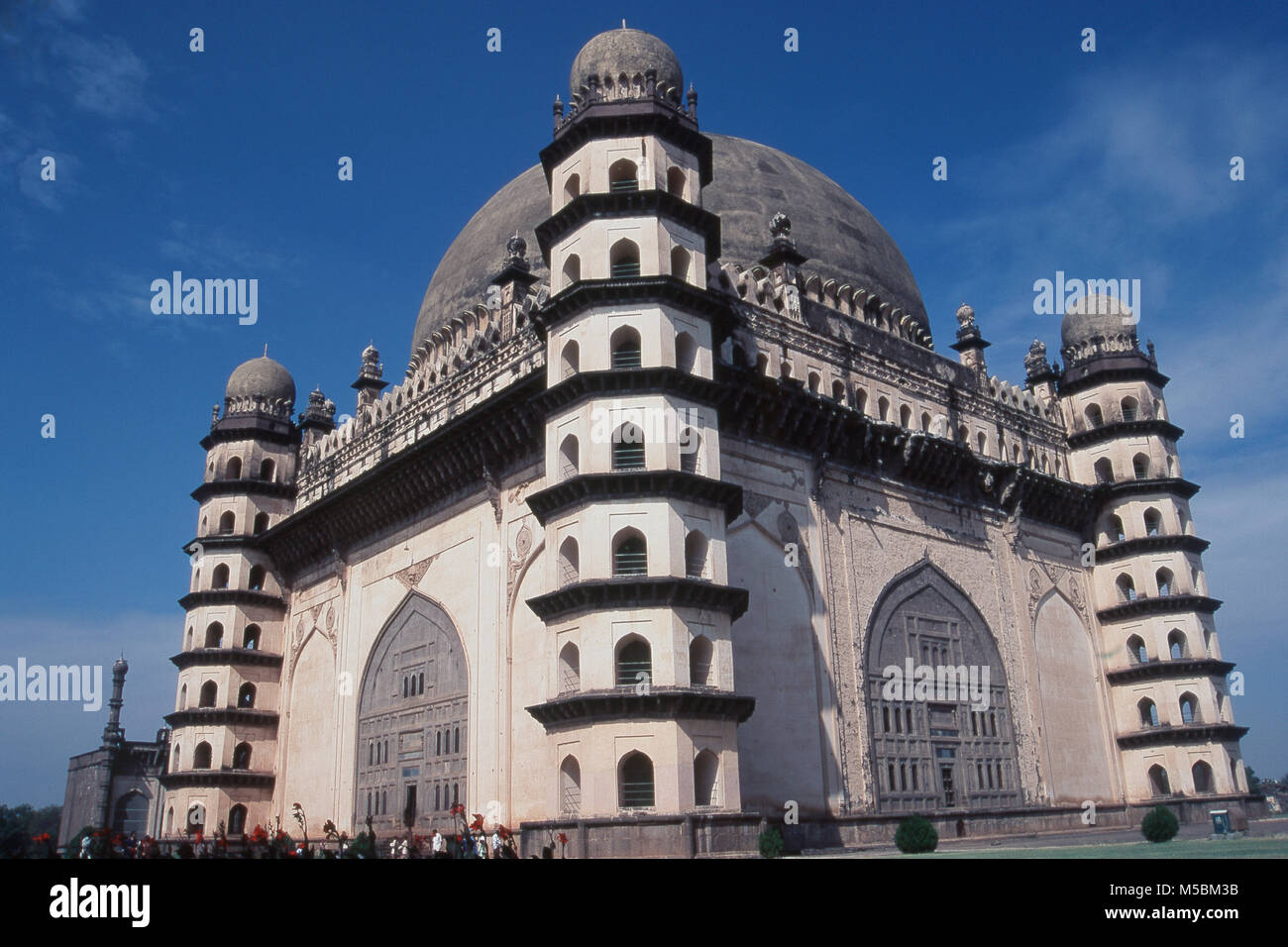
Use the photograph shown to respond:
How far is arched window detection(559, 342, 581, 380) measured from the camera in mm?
17922

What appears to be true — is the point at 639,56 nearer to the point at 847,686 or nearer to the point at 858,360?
the point at 858,360

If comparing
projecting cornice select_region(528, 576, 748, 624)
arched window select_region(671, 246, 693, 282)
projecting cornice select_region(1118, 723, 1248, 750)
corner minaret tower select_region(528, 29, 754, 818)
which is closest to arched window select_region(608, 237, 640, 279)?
corner minaret tower select_region(528, 29, 754, 818)

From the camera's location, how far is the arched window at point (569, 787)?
15703 mm

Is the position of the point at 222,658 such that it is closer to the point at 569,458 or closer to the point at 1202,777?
the point at 569,458

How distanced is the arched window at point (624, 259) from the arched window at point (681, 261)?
2.15 feet

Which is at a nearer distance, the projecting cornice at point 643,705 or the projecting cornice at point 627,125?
the projecting cornice at point 643,705

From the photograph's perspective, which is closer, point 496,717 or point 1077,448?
point 496,717

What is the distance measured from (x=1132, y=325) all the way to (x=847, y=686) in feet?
50.5

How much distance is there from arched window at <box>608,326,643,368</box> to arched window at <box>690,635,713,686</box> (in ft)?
15.4

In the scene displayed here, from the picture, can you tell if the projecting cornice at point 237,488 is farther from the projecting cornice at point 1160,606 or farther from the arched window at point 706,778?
the projecting cornice at point 1160,606

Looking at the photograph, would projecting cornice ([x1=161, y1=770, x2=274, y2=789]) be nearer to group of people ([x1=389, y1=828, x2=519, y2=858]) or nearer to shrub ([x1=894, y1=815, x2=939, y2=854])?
group of people ([x1=389, y1=828, x2=519, y2=858])

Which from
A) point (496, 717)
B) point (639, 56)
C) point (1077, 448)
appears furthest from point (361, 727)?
point (1077, 448)

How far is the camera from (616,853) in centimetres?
1452

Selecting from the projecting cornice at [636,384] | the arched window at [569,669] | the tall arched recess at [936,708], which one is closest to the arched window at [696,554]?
the arched window at [569,669]
